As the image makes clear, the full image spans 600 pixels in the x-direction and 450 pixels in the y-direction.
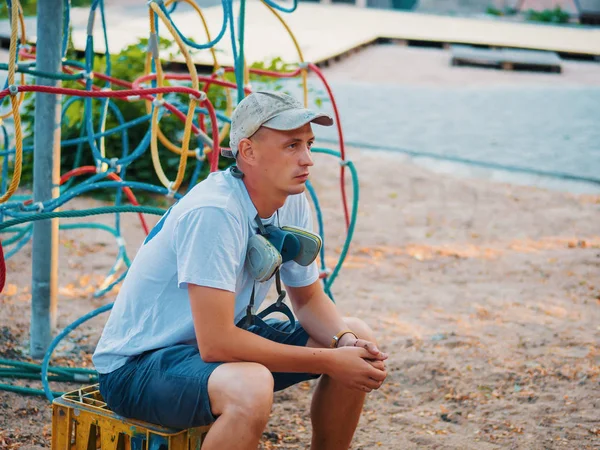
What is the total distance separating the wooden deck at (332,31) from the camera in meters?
9.19

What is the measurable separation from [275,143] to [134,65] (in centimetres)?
321

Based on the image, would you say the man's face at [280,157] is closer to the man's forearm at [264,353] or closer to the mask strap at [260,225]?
the mask strap at [260,225]

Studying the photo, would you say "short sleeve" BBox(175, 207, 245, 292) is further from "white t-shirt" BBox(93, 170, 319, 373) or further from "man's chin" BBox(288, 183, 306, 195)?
"man's chin" BBox(288, 183, 306, 195)

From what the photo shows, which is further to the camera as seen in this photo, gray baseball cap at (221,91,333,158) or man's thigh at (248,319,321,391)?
man's thigh at (248,319,321,391)

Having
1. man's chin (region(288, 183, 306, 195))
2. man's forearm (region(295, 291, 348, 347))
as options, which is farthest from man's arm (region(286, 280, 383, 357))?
man's chin (region(288, 183, 306, 195))

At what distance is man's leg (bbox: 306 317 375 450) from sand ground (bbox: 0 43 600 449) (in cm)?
35

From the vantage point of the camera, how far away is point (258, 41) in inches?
376

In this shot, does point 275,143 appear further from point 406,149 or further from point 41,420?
point 406,149

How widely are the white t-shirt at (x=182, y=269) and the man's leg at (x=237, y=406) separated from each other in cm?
19

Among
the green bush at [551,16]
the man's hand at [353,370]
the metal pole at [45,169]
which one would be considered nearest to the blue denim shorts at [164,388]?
the man's hand at [353,370]

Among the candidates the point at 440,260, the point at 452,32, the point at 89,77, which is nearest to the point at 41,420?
the point at 89,77

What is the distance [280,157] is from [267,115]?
0.34 ft

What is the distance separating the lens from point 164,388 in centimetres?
189

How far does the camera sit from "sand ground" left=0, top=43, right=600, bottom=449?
2.62m
